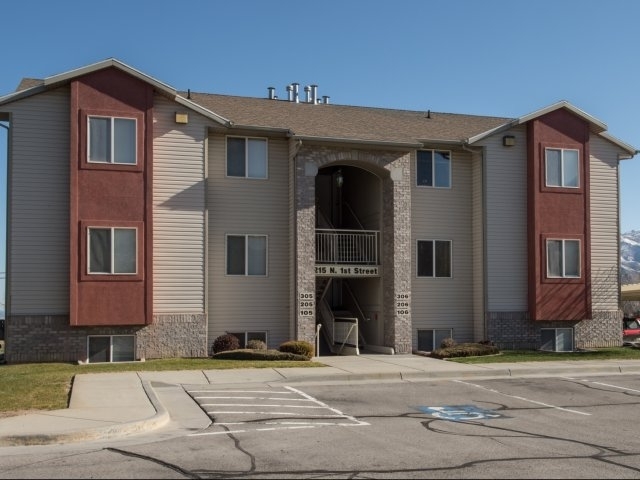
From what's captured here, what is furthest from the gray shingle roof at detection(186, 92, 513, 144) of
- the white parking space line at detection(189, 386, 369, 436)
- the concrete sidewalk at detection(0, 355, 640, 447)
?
the white parking space line at detection(189, 386, 369, 436)

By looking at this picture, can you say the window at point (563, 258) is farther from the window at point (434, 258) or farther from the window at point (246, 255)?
the window at point (246, 255)

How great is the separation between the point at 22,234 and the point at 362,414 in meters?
12.7

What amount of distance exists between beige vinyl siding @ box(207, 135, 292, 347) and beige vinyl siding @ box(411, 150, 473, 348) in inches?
177

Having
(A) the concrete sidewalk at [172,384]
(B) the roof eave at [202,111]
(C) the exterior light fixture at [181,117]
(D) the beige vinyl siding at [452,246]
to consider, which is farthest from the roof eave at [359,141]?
(A) the concrete sidewalk at [172,384]

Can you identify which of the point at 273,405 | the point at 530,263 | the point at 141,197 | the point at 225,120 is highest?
the point at 225,120

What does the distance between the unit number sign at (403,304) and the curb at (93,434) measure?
1326 cm

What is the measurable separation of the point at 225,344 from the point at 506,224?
10369 millimetres

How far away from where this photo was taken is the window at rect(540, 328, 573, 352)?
26.7 metres

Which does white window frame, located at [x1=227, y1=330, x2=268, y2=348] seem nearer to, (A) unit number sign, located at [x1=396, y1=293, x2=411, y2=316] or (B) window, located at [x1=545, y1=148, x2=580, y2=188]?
(A) unit number sign, located at [x1=396, y1=293, x2=411, y2=316]

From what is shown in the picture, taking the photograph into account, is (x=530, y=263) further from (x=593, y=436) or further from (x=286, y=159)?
(x=593, y=436)

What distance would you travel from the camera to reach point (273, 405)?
45.7ft

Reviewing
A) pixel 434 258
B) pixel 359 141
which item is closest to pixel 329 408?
pixel 359 141

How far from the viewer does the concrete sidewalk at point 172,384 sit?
35.8ft

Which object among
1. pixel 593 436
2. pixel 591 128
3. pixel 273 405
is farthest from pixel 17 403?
pixel 591 128
